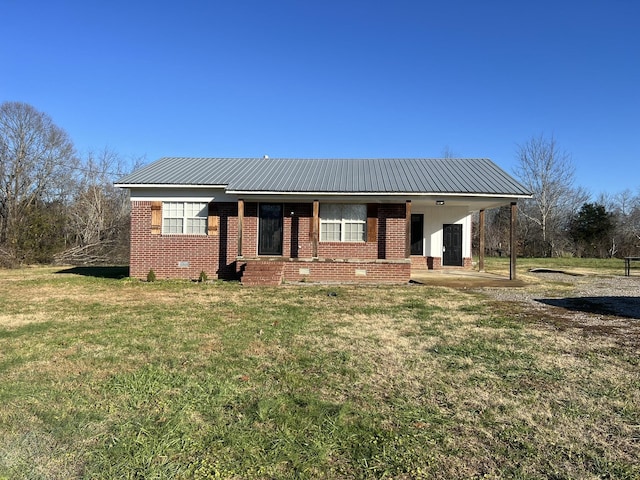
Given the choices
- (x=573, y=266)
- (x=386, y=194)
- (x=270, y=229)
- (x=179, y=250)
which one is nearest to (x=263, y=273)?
(x=270, y=229)

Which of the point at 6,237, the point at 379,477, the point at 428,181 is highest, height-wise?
the point at 428,181

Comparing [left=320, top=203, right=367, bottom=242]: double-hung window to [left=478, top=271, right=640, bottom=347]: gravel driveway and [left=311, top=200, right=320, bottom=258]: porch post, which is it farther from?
[left=478, top=271, right=640, bottom=347]: gravel driveway

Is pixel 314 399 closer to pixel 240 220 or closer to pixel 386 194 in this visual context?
pixel 386 194

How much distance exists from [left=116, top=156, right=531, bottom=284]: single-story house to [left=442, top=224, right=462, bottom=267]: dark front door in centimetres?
287

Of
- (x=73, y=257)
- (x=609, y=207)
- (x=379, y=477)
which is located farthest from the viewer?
(x=609, y=207)

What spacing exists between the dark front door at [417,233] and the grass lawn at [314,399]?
10.00 meters

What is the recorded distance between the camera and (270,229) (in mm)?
14305

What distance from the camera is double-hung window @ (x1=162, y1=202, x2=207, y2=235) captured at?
14203 millimetres

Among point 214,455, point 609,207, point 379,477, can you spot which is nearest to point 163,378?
point 214,455

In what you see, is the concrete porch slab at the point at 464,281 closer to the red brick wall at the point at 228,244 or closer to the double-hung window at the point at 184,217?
the red brick wall at the point at 228,244

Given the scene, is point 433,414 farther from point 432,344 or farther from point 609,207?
point 609,207

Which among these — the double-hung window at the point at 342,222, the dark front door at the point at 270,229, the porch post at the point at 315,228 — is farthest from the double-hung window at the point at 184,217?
the double-hung window at the point at 342,222

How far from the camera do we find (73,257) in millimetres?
22750

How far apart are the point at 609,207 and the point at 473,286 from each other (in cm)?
3785
